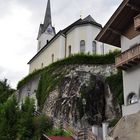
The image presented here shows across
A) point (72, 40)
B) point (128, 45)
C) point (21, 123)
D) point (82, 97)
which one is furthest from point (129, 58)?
point (72, 40)

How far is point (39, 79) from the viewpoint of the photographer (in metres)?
45.2

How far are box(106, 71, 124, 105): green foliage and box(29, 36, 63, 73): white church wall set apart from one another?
17.1 m

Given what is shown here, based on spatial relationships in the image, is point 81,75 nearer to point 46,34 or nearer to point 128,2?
point 128,2

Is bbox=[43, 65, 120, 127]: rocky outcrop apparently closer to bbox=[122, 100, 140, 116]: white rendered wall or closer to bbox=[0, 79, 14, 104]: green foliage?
bbox=[122, 100, 140, 116]: white rendered wall

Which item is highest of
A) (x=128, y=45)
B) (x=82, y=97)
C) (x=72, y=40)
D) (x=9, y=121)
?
(x=72, y=40)

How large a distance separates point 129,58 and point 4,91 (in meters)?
37.5

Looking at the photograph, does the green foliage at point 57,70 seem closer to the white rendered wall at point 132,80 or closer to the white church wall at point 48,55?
the white church wall at point 48,55

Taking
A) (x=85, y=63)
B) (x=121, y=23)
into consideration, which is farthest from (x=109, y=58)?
(x=121, y=23)

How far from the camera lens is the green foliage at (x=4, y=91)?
53203 mm

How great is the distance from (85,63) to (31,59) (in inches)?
1110

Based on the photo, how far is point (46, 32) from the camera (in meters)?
75.0

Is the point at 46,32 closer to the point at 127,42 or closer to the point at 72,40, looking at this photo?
the point at 72,40

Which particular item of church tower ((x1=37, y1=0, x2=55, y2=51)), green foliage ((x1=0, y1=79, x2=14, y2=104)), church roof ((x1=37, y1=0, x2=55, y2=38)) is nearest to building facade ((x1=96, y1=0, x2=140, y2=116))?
green foliage ((x1=0, y1=79, x2=14, y2=104))

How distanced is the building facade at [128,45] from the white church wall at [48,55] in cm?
3055
